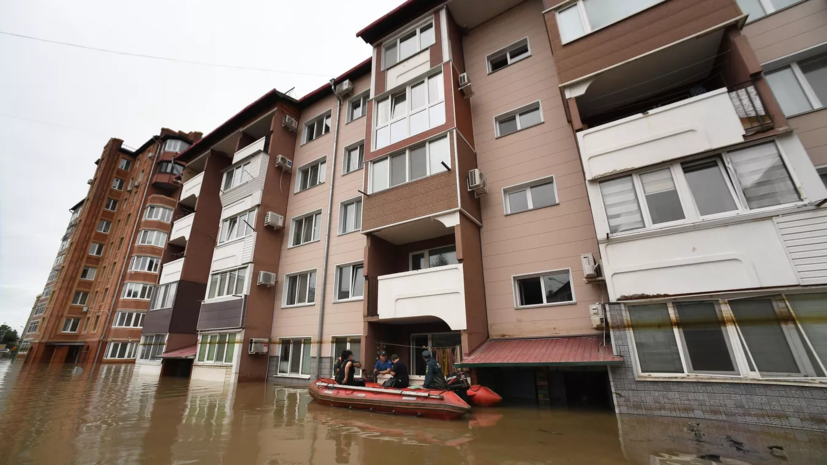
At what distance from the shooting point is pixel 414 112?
44.7 ft

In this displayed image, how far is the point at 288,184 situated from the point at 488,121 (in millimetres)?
11375

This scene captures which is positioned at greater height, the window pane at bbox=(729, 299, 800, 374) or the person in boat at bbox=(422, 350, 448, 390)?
the window pane at bbox=(729, 299, 800, 374)

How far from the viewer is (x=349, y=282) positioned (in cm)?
1505

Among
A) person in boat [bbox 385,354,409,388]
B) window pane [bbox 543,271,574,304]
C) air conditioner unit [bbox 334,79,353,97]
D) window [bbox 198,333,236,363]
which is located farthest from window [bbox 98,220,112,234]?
window pane [bbox 543,271,574,304]

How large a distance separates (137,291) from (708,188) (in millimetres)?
39214

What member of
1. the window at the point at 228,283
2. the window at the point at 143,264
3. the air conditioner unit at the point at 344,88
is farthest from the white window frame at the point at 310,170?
the window at the point at 143,264

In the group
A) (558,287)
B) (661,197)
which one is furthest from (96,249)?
(661,197)

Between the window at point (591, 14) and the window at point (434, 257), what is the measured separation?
7594 mm

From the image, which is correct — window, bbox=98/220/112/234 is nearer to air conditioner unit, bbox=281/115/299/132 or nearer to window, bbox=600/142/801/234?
air conditioner unit, bbox=281/115/299/132

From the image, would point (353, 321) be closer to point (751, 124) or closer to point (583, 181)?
point (583, 181)

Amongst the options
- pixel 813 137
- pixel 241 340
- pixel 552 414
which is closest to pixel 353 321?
pixel 241 340

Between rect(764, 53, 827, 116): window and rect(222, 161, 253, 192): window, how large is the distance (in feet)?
66.3

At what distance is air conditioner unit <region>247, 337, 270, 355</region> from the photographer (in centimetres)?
1564

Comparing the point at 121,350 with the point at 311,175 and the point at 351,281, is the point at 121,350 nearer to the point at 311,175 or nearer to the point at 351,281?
the point at 311,175
